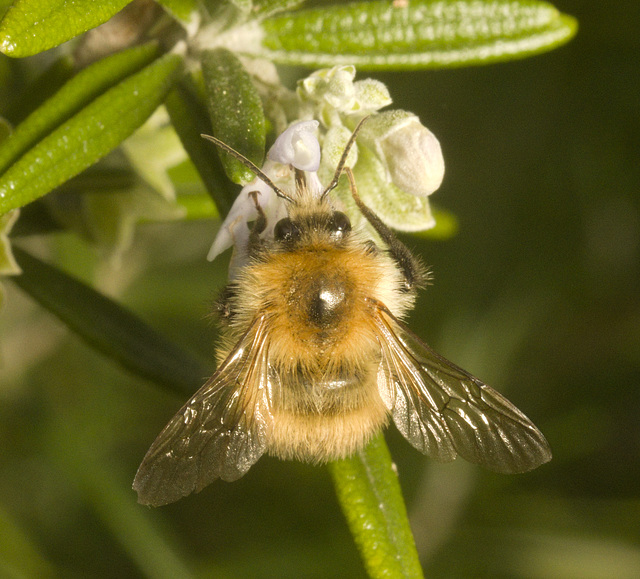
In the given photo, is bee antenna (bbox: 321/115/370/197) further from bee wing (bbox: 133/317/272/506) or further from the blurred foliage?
the blurred foliage

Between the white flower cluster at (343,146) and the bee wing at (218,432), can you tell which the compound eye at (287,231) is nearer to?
the white flower cluster at (343,146)

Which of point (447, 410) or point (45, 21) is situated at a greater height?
point (45, 21)

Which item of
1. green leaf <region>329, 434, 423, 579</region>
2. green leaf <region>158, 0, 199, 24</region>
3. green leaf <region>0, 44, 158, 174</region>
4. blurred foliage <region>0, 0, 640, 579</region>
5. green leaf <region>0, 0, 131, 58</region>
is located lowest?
blurred foliage <region>0, 0, 640, 579</region>

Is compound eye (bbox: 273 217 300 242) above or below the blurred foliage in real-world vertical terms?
above

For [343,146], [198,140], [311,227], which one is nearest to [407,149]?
[343,146]

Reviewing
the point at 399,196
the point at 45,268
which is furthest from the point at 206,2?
the point at 45,268

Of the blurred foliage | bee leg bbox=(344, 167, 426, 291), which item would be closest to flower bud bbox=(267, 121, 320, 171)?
bee leg bbox=(344, 167, 426, 291)

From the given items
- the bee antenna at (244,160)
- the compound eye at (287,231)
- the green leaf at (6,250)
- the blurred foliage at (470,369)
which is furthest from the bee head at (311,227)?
the blurred foliage at (470,369)

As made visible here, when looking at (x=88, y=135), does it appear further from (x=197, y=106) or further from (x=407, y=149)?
(x=407, y=149)
